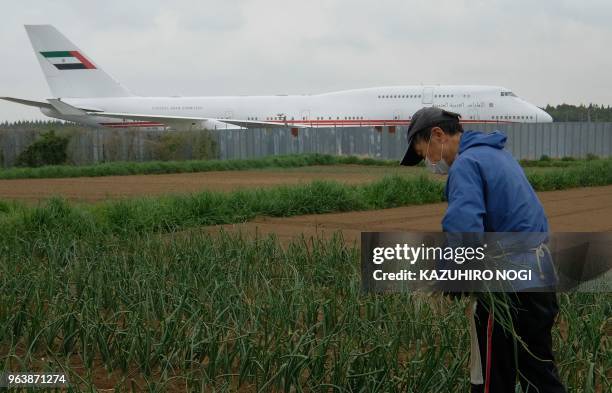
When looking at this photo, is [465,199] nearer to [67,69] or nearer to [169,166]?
[169,166]

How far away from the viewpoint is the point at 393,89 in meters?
38.9

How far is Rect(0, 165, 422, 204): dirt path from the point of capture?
16359mm

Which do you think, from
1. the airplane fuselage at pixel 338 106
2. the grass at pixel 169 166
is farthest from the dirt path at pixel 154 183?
the airplane fuselage at pixel 338 106

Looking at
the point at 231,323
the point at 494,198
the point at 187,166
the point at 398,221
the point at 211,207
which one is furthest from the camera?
the point at 187,166

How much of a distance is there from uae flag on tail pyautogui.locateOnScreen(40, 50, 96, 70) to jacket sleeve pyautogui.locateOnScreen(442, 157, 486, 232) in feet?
138

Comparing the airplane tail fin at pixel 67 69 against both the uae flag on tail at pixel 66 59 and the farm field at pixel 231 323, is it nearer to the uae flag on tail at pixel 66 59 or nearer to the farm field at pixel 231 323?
the uae flag on tail at pixel 66 59

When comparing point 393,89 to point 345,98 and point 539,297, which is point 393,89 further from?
point 539,297

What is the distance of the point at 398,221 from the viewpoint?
11.8m

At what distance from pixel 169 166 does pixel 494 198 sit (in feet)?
74.1

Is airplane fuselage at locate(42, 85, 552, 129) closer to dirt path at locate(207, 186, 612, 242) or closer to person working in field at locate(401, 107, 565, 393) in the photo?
dirt path at locate(207, 186, 612, 242)

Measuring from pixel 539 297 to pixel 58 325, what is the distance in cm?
246

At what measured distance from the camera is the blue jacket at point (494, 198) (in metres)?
2.89

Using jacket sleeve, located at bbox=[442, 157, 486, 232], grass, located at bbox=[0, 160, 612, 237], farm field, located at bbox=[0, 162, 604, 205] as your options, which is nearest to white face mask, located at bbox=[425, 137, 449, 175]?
jacket sleeve, located at bbox=[442, 157, 486, 232]

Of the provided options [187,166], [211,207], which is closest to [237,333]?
[211,207]
